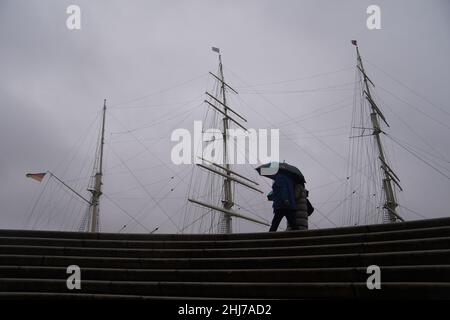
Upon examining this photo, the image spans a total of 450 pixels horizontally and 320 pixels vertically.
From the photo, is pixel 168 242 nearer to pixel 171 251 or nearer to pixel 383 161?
pixel 171 251

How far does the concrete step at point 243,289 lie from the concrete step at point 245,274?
35cm

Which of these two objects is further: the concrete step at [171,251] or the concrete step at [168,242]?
the concrete step at [168,242]

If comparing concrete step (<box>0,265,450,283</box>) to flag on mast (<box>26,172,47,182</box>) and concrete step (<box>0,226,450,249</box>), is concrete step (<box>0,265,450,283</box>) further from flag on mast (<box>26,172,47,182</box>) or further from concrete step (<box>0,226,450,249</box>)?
flag on mast (<box>26,172,47,182</box>)

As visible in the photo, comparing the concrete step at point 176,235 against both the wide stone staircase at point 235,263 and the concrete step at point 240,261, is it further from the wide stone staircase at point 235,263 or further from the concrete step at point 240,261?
the concrete step at point 240,261

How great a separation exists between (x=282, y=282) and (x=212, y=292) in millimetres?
1044

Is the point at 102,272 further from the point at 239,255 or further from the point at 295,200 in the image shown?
the point at 295,200

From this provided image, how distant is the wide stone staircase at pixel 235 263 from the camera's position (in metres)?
5.68

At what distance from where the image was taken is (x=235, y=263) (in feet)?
23.8

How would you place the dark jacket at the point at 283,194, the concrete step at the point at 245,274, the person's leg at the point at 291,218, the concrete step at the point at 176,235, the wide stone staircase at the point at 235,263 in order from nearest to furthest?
the concrete step at the point at 245,274, the wide stone staircase at the point at 235,263, the concrete step at the point at 176,235, the dark jacket at the point at 283,194, the person's leg at the point at 291,218

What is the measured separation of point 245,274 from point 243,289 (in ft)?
1.54

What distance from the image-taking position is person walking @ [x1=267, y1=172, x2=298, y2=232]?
1006 centimetres

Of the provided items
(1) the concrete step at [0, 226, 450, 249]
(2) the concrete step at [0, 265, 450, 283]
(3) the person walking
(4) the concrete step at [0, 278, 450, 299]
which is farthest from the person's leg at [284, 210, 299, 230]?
(4) the concrete step at [0, 278, 450, 299]

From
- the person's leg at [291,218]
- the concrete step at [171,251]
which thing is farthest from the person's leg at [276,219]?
the concrete step at [171,251]
